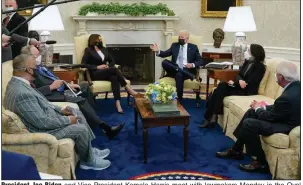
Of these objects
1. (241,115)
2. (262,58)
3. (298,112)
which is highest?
(262,58)

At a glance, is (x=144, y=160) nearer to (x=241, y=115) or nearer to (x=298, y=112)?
(x=241, y=115)

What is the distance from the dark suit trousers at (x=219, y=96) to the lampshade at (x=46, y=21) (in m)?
2.33

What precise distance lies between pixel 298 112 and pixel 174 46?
295 centimetres

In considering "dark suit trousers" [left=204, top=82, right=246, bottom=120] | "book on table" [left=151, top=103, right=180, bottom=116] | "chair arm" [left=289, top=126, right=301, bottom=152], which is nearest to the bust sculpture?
"dark suit trousers" [left=204, top=82, right=246, bottom=120]

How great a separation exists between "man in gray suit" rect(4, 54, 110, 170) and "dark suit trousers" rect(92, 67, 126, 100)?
188cm

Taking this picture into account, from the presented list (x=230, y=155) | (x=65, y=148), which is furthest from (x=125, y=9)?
(x=65, y=148)

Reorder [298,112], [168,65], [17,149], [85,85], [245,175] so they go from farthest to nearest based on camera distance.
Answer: [168,65]
[85,85]
[245,175]
[298,112]
[17,149]

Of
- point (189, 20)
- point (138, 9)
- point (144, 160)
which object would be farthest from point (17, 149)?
point (189, 20)

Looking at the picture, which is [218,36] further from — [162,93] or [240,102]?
[162,93]

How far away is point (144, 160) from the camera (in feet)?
12.4

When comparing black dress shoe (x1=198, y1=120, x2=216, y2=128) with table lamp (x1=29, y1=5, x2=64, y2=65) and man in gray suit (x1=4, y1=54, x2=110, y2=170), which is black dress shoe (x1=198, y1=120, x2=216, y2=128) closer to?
man in gray suit (x1=4, y1=54, x2=110, y2=170)

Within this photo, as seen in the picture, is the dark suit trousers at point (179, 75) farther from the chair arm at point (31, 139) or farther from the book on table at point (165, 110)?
the chair arm at point (31, 139)

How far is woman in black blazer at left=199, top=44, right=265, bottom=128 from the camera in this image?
465cm

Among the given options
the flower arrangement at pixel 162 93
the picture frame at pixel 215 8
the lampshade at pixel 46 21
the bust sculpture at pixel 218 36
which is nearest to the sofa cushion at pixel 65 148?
the flower arrangement at pixel 162 93
